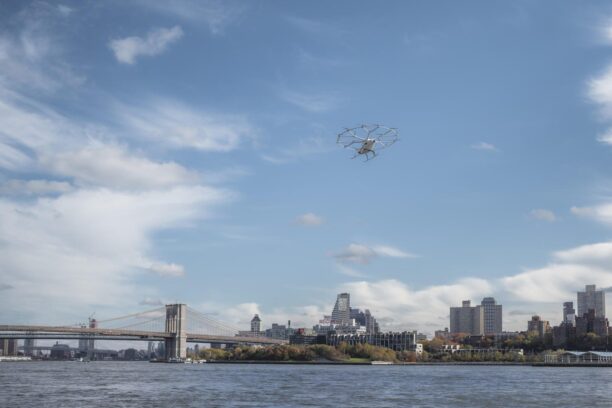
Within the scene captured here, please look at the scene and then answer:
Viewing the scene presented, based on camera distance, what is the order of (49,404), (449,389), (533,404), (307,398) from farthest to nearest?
(449,389)
(307,398)
(533,404)
(49,404)

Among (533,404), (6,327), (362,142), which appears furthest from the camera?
(6,327)

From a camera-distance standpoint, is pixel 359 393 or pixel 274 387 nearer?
pixel 359 393

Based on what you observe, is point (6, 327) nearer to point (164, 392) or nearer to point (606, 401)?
point (164, 392)

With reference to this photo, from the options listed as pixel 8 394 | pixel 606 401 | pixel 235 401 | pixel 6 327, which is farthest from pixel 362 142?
pixel 6 327

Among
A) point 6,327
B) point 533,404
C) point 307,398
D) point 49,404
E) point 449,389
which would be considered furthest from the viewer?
point 6,327

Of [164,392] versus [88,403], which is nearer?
[88,403]

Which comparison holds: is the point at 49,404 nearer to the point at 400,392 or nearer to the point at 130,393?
the point at 130,393

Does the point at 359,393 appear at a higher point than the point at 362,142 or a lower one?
lower

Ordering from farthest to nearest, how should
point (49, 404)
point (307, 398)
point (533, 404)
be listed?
point (307, 398) < point (533, 404) < point (49, 404)

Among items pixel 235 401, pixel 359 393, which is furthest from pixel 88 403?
pixel 359 393
